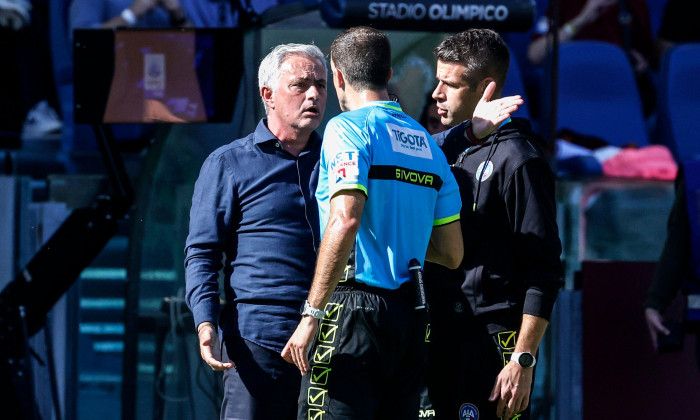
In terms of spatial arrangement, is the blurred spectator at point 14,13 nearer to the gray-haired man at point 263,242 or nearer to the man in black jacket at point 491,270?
the gray-haired man at point 263,242

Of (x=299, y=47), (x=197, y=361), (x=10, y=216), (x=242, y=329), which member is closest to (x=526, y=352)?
(x=242, y=329)

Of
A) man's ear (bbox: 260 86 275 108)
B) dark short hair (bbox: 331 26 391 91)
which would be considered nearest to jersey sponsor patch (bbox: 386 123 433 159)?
dark short hair (bbox: 331 26 391 91)

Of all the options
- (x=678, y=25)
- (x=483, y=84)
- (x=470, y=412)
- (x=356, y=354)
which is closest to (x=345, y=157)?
(x=356, y=354)

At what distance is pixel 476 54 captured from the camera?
3.42 m

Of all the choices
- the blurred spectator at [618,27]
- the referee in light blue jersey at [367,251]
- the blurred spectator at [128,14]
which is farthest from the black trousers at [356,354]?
the blurred spectator at [618,27]

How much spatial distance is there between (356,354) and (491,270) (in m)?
0.65

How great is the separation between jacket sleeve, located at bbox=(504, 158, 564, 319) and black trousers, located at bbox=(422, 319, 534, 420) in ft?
0.59

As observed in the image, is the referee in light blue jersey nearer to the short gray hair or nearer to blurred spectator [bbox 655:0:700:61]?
the short gray hair

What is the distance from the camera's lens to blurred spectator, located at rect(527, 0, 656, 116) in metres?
7.45

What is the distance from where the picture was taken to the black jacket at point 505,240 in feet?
10.6

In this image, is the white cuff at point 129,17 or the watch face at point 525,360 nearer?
the watch face at point 525,360

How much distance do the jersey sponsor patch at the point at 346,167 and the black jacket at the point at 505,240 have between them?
2.14ft

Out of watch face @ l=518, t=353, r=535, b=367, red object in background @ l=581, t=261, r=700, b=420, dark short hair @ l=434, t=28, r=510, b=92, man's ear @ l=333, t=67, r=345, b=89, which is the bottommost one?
red object in background @ l=581, t=261, r=700, b=420

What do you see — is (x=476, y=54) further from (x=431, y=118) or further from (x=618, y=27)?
(x=618, y=27)
